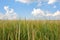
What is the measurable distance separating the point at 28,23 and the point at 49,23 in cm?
27

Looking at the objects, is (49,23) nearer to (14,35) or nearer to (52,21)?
(52,21)

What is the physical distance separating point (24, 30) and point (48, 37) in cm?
29

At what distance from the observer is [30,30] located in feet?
7.95

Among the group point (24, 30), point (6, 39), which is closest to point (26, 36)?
point (24, 30)

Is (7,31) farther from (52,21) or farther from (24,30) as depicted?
(52,21)

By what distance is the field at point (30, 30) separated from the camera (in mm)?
2424

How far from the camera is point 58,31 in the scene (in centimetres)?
250

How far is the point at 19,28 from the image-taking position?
244cm

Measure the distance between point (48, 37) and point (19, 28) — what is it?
0.35 metres

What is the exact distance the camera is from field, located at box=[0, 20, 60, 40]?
2424mm

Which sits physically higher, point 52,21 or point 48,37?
point 52,21

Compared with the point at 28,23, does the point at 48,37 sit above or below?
below

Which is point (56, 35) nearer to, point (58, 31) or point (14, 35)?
point (58, 31)

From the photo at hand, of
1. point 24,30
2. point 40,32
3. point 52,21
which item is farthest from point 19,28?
point 52,21
